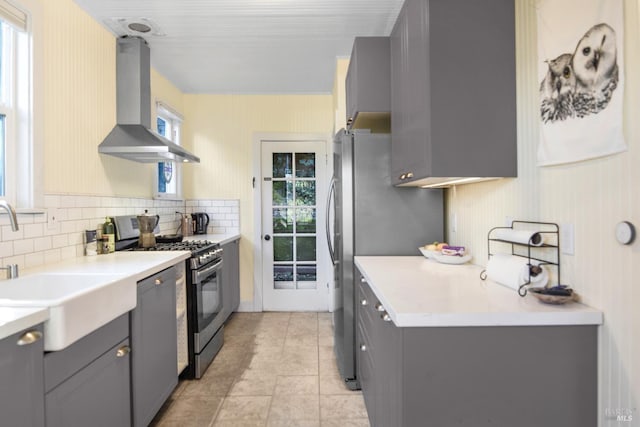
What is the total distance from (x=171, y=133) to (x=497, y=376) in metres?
3.75

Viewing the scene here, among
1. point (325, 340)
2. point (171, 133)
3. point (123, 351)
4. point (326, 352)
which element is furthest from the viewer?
point (171, 133)

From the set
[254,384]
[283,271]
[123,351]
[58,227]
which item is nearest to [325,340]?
[254,384]

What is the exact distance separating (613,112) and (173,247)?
264cm

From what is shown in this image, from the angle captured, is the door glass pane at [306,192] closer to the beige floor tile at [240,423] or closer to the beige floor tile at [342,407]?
the beige floor tile at [342,407]

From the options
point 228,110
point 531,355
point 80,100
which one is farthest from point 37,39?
point 531,355

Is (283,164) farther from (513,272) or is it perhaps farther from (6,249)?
(513,272)

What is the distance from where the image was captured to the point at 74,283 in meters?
1.55

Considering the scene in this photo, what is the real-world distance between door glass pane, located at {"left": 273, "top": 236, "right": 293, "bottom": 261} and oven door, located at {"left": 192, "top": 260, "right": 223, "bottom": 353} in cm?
105

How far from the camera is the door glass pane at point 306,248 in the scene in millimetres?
3934

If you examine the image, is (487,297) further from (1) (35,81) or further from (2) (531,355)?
(1) (35,81)

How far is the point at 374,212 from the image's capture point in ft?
7.36

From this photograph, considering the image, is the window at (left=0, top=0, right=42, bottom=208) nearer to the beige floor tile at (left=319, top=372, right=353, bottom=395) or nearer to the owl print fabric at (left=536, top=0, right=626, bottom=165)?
the beige floor tile at (left=319, top=372, right=353, bottom=395)

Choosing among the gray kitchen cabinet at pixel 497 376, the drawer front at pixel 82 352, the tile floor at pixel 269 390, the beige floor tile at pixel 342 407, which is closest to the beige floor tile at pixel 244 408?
the tile floor at pixel 269 390

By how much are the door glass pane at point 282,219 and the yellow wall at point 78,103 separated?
1.64m
